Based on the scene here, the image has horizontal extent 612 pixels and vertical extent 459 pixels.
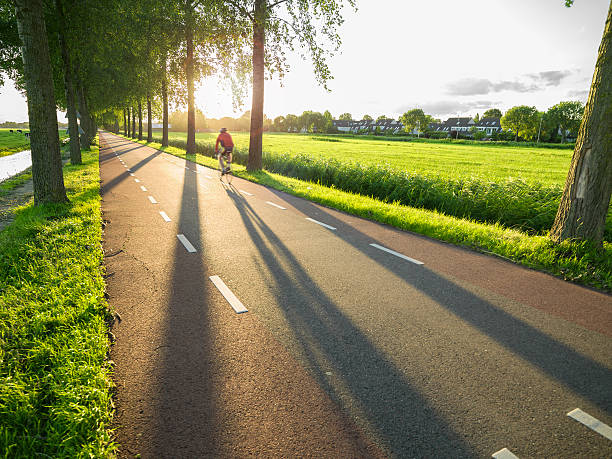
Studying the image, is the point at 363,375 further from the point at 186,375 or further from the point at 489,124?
the point at 489,124

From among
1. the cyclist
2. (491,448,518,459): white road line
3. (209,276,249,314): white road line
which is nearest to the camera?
(491,448,518,459): white road line

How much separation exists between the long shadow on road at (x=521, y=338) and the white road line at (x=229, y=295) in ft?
8.02

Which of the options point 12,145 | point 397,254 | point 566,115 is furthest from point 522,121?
point 12,145

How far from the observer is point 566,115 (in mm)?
87812

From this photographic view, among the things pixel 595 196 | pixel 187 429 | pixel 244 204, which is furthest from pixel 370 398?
pixel 244 204

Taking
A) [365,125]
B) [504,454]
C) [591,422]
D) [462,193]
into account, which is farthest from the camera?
[365,125]

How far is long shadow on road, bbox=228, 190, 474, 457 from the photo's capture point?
2.27 metres

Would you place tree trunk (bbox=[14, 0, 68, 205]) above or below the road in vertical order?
above

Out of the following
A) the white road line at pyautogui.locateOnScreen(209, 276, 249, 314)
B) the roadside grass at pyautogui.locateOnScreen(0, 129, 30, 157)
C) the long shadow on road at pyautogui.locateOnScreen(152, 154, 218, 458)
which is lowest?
the long shadow on road at pyautogui.locateOnScreen(152, 154, 218, 458)

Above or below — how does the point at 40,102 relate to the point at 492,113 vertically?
below

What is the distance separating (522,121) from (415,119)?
37.3m

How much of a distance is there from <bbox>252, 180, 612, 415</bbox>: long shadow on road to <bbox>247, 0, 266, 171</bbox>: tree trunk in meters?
12.7

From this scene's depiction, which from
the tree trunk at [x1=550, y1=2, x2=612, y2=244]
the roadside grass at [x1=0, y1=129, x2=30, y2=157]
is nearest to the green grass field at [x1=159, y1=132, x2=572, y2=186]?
the tree trunk at [x1=550, y1=2, x2=612, y2=244]

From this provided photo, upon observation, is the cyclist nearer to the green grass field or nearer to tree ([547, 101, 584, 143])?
the green grass field
